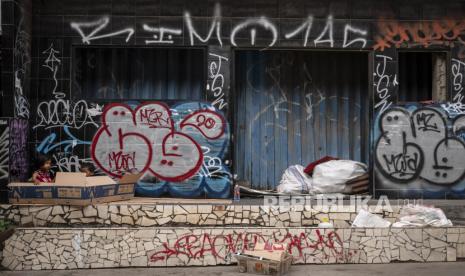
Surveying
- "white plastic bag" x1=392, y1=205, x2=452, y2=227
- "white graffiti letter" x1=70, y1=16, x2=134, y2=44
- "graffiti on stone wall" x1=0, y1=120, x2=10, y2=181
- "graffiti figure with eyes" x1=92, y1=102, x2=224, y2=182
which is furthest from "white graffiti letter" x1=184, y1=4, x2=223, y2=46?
"white plastic bag" x1=392, y1=205, x2=452, y2=227

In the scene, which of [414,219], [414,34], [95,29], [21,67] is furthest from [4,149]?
[414,34]

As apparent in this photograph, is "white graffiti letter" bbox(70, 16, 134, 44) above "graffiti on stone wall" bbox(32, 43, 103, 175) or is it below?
above

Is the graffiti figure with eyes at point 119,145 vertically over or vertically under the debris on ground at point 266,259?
over

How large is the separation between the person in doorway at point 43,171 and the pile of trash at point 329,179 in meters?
4.26

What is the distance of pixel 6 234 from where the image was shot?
8414mm

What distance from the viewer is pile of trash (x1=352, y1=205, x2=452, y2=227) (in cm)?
907

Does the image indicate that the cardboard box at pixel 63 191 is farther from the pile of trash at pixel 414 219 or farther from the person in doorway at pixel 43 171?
the pile of trash at pixel 414 219

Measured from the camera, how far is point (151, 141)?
10.5 meters

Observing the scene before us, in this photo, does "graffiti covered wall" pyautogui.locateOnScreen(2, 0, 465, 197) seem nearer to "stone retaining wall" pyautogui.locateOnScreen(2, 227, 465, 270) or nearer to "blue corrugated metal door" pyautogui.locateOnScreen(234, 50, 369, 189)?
"blue corrugated metal door" pyautogui.locateOnScreen(234, 50, 369, 189)

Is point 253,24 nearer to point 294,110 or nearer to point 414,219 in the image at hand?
point 294,110

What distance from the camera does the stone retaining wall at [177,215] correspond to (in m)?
9.09

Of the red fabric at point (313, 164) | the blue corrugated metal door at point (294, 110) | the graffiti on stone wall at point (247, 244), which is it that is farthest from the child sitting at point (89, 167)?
the red fabric at point (313, 164)

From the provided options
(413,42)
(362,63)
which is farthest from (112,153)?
(413,42)

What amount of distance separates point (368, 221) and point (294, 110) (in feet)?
10.4
